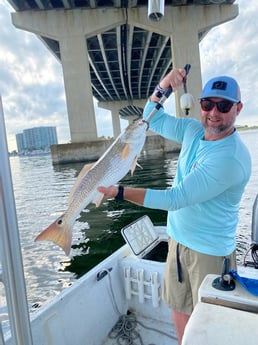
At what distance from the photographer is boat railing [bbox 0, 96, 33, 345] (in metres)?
0.89

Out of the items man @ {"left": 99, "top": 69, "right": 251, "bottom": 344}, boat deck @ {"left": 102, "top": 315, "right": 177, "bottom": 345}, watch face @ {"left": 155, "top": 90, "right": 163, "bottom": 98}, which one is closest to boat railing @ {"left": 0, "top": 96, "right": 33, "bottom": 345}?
man @ {"left": 99, "top": 69, "right": 251, "bottom": 344}

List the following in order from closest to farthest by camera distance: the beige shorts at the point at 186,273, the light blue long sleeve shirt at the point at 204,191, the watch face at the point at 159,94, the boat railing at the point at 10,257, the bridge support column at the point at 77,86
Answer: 1. the boat railing at the point at 10,257
2. the light blue long sleeve shirt at the point at 204,191
3. the beige shorts at the point at 186,273
4. the watch face at the point at 159,94
5. the bridge support column at the point at 77,86

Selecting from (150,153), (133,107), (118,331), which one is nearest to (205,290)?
(118,331)

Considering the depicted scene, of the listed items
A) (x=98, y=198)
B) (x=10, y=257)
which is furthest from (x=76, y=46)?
(x=10, y=257)

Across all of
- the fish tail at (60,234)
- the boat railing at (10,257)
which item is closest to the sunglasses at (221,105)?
the fish tail at (60,234)

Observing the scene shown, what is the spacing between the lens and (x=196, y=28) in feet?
73.7

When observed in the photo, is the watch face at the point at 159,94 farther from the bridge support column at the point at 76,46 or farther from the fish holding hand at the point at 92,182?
the bridge support column at the point at 76,46

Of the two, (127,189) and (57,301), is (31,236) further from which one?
(127,189)

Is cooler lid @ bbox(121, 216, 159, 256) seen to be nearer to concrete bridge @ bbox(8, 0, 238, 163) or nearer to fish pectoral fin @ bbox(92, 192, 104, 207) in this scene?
fish pectoral fin @ bbox(92, 192, 104, 207)

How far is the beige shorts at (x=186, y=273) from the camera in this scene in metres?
1.94

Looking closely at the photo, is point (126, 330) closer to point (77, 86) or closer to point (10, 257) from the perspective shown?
point (10, 257)

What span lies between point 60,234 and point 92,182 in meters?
0.41

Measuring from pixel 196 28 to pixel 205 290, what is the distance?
24567mm

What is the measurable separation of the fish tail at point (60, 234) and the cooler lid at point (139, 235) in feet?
5.11
